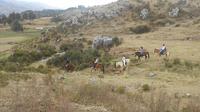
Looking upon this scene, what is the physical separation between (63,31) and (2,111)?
194 feet

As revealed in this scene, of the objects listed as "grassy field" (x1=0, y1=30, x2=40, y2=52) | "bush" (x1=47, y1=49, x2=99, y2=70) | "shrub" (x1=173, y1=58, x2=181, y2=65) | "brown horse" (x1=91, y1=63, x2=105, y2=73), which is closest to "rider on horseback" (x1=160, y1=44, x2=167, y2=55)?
"shrub" (x1=173, y1=58, x2=181, y2=65)

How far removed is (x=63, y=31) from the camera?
71.2 m

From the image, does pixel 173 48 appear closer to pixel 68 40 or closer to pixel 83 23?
→ pixel 68 40

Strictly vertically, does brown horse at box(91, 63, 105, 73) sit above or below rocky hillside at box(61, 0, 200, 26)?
below

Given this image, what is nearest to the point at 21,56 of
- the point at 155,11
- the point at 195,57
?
the point at 195,57

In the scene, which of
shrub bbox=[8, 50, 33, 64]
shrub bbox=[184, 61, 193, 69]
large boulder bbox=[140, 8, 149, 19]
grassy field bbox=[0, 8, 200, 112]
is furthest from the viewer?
large boulder bbox=[140, 8, 149, 19]

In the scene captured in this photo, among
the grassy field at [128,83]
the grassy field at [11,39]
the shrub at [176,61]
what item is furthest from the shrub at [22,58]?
the grassy field at [11,39]

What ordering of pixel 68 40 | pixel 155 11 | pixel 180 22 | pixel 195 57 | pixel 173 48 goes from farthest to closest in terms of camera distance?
pixel 155 11, pixel 180 22, pixel 68 40, pixel 173 48, pixel 195 57

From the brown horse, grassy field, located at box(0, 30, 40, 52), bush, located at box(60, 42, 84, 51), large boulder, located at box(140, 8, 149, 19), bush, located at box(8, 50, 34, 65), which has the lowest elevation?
grassy field, located at box(0, 30, 40, 52)

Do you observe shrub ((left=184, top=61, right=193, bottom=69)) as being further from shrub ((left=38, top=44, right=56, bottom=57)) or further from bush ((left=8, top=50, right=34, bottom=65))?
shrub ((left=38, top=44, right=56, bottom=57))

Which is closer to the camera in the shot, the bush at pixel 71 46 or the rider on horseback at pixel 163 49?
the rider on horseback at pixel 163 49

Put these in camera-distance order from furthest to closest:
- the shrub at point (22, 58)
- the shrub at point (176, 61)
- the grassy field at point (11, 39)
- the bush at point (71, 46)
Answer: the grassy field at point (11, 39)
the bush at point (71, 46)
the shrub at point (22, 58)
the shrub at point (176, 61)

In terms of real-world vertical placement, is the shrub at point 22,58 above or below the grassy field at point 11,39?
above

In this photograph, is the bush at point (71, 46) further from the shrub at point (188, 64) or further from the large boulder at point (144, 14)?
the large boulder at point (144, 14)
